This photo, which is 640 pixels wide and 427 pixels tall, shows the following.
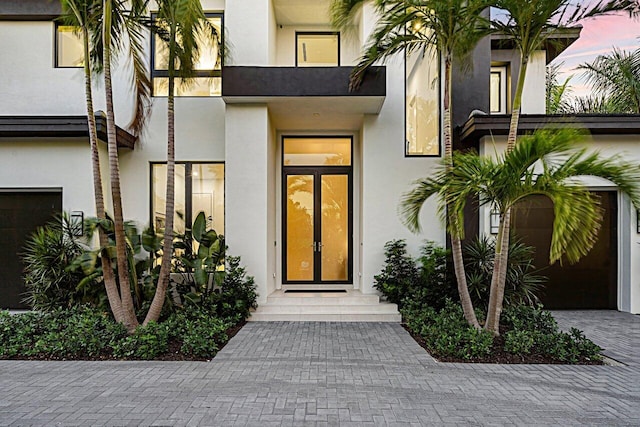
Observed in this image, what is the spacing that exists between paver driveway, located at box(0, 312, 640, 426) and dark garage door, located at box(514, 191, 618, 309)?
8.84ft

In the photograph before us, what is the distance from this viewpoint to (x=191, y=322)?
19.0 ft

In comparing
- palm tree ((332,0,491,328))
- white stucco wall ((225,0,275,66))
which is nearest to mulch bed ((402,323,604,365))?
palm tree ((332,0,491,328))

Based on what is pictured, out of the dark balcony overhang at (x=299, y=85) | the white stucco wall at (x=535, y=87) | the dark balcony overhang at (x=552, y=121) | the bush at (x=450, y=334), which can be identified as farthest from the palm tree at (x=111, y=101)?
the white stucco wall at (x=535, y=87)

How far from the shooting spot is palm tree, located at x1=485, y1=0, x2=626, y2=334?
5.00 m

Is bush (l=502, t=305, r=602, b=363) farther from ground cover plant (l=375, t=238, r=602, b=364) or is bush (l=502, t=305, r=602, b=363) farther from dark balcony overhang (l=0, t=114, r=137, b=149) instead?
dark balcony overhang (l=0, t=114, r=137, b=149)

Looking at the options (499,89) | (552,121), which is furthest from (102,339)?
(499,89)

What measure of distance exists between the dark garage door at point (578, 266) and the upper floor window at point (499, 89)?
3.42 m

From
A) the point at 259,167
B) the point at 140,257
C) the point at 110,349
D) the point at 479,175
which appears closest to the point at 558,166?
the point at 479,175

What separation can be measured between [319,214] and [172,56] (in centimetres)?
460

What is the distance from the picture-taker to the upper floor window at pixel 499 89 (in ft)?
33.8

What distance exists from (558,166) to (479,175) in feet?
3.03

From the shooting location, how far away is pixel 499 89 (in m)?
10.4

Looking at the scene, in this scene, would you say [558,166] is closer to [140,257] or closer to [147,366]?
[147,366]

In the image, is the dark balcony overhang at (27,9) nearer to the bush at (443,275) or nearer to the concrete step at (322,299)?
the concrete step at (322,299)
